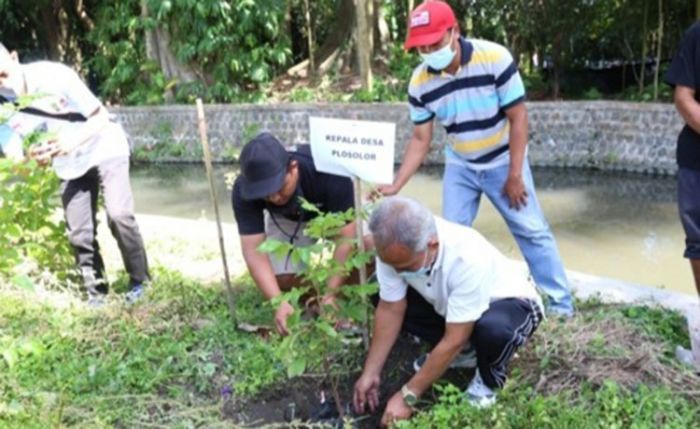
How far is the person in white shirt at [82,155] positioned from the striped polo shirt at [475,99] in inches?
67.4

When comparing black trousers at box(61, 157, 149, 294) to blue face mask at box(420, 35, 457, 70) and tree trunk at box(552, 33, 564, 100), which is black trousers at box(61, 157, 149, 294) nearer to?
blue face mask at box(420, 35, 457, 70)

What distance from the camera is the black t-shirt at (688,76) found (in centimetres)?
254

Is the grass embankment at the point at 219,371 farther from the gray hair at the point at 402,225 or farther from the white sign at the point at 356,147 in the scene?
the white sign at the point at 356,147

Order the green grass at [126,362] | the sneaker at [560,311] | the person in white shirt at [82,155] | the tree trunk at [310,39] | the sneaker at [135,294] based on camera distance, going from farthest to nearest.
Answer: the tree trunk at [310,39], the sneaker at [135,294], the person in white shirt at [82,155], the sneaker at [560,311], the green grass at [126,362]

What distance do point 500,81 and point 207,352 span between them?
6.09ft

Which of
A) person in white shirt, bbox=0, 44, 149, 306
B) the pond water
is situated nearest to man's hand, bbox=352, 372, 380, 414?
person in white shirt, bbox=0, 44, 149, 306

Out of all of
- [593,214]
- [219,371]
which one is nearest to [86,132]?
[219,371]

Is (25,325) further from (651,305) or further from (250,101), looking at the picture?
(250,101)

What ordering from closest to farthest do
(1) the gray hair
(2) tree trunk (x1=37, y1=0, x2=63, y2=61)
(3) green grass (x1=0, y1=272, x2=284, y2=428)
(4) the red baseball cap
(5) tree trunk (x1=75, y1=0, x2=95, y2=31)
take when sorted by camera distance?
(1) the gray hair
(3) green grass (x1=0, y1=272, x2=284, y2=428)
(4) the red baseball cap
(2) tree trunk (x1=37, y1=0, x2=63, y2=61)
(5) tree trunk (x1=75, y1=0, x2=95, y2=31)

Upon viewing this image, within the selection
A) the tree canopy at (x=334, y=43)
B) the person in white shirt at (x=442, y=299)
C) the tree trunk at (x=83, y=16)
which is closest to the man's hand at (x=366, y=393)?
the person in white shirt at (x=442, y=299)

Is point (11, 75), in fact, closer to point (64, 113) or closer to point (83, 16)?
point (64, 113)

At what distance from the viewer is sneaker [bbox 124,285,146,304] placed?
11.9ft

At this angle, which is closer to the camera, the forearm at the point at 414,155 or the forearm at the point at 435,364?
the forearm at the point at 435,364

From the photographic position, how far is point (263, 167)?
2.69 metres
